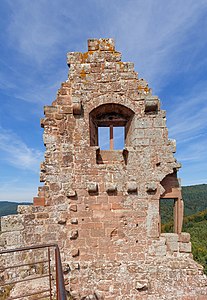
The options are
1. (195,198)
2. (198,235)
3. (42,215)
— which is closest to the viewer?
(42,215)

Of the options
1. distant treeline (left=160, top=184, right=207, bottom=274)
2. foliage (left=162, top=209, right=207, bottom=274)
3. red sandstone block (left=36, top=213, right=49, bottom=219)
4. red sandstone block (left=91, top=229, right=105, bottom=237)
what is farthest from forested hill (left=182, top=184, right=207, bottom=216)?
red sandstone block (left=36, top=213, right=49, bottom=219)

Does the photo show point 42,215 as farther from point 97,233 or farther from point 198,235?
point 198,235

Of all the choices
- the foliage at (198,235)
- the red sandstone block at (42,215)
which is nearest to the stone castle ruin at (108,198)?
the red sandstone block at (42,215)

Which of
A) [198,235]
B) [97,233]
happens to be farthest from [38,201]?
[198,235]

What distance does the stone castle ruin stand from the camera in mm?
4387

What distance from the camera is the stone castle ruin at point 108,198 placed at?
4387 millimetres

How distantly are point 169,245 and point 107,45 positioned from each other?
4825 millimetres

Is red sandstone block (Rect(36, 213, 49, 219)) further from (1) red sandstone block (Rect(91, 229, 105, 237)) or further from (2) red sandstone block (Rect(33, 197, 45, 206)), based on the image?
(1) red sandstone block (Rect(91, 229, 105, 237))

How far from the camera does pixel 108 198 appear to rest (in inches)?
184

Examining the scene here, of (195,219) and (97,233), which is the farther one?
(195,219)

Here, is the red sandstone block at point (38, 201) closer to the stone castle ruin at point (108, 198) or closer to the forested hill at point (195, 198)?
the stone castle ruin at point (108, 198)

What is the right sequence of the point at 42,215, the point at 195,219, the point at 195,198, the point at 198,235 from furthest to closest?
the point at 195,198
the point at 195,219
the point at 198,235
the point at 42,215

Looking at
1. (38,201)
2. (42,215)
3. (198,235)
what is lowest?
(198,235)

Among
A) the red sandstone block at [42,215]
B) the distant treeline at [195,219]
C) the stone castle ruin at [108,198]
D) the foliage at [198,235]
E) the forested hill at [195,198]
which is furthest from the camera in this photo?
the forested hill at [195,198]
